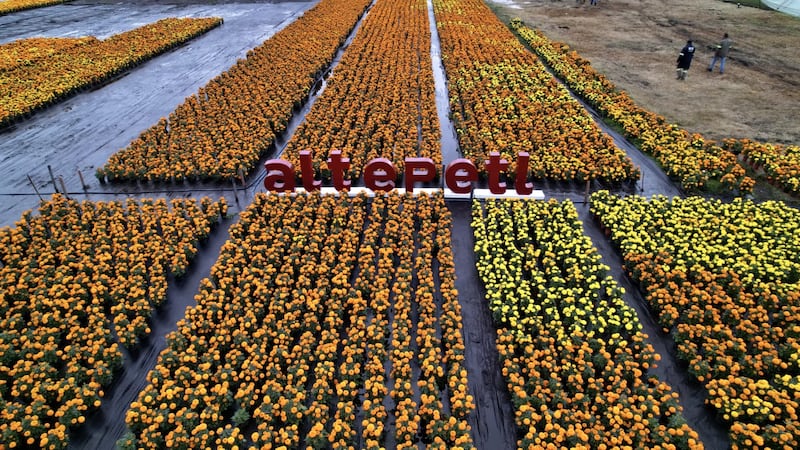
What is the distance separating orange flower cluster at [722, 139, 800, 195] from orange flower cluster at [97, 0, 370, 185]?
45.9 ft

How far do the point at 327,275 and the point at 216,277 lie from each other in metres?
2.15

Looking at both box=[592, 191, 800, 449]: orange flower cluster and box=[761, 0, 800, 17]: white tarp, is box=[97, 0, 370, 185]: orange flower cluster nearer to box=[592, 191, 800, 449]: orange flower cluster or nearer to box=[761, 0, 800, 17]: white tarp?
box=[592, 191, 800, 449]: orange flower cluster

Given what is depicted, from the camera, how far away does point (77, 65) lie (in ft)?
73.6

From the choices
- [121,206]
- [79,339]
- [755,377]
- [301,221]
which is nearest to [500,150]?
[301,221]

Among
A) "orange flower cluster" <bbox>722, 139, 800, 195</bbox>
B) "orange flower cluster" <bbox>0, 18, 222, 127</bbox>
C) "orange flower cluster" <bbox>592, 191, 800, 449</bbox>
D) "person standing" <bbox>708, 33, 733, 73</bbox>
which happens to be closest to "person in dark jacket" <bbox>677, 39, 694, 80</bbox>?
"person standing" <bbox>708, 33, 733, 73</bbox>

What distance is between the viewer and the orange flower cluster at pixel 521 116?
1289 cm

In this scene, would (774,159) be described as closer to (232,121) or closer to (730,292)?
(730,292)

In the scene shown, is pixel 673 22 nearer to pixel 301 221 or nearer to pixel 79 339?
pixel 301 221

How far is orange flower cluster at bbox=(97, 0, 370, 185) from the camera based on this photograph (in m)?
13.1

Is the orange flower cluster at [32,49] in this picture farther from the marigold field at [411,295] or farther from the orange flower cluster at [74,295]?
the orange flower cluster at [74,295]

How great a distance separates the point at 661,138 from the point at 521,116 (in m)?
4.24

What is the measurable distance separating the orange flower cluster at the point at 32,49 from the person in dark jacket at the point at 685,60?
3013cm

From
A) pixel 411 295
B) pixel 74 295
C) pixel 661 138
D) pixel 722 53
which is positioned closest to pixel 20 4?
pixel 74 295

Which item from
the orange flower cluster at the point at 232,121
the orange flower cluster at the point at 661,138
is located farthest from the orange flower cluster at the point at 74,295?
→ the orange flower cluster at the point at 661,138
